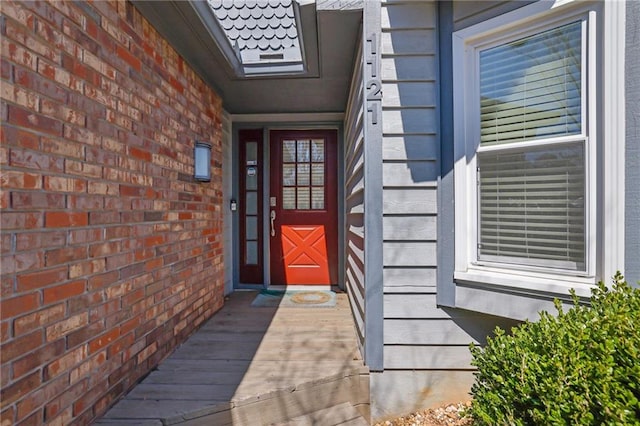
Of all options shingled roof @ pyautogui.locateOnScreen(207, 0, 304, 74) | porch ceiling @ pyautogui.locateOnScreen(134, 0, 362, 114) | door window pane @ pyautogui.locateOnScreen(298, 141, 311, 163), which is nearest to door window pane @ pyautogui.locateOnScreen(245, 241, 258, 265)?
door window pane @ pyautogui.locateOnScreen(298, 141, 311, 163)

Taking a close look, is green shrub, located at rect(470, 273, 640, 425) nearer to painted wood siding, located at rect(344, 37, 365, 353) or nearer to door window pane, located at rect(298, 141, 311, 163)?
painted wood siding, located at rect(344, 37, 365, 353)

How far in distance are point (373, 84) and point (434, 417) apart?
80.5 inches

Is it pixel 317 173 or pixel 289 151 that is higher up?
pixel 289 151

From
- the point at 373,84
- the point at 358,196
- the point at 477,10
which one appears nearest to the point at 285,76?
the point at 373,84

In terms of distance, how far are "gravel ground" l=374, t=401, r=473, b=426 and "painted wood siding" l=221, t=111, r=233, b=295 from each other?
2.40m

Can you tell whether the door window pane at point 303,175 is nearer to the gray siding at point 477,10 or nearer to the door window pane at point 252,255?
the door window pane at point 252,255

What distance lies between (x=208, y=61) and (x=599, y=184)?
2687 mm

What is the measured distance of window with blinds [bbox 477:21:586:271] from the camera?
67.6 inches

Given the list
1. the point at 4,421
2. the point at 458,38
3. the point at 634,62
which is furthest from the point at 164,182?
the point at 634,62

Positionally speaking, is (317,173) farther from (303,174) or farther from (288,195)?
(288,195)

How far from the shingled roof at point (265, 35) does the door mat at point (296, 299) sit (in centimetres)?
222

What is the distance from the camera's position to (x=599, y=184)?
1.63 m

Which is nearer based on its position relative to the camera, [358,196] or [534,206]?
[534,206]

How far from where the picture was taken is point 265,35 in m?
2.86
